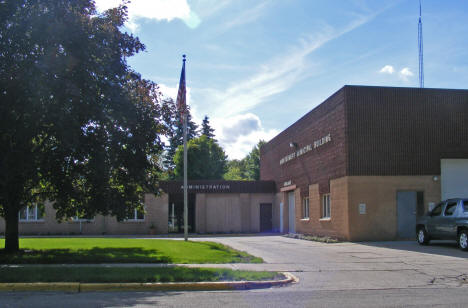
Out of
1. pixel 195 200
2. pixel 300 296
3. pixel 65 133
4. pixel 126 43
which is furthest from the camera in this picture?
pixel 195 200

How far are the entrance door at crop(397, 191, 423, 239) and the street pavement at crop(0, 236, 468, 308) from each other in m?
8.71

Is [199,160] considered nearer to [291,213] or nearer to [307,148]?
[291,213]

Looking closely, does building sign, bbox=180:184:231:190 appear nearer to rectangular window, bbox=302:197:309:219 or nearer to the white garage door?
rectangular window, bbox=302:197:309:219

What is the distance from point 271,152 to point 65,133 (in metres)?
29.1

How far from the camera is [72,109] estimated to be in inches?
549

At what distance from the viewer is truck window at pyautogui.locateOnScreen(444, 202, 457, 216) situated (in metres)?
18.4

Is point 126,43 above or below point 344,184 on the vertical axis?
above

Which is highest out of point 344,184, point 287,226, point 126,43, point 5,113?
point 126,43

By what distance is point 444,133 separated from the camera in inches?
979

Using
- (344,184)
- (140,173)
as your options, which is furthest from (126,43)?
(344,184)

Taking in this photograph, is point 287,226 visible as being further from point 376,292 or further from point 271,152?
point 376,292

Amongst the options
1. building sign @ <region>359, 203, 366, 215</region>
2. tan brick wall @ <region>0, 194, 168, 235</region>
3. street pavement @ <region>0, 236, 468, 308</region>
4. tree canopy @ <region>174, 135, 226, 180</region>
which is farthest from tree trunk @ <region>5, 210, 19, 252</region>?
tree canopy @ <region>174, 135, 226, 180</region>

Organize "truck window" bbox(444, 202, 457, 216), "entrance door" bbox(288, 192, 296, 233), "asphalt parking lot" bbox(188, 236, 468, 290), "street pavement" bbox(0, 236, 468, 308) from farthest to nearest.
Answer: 1. "entrance door" bbox(288, 192, 296, 233)
2. "truck window" bbox(444, 202, 457, 216)
3. "asphalt parking lot" bbox(188, 236, 468, 290)
4. "street pavement" bbox(0, 236, 468, 308)

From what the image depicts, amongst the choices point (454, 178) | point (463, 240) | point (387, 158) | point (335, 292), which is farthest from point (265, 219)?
point (335, 292)
